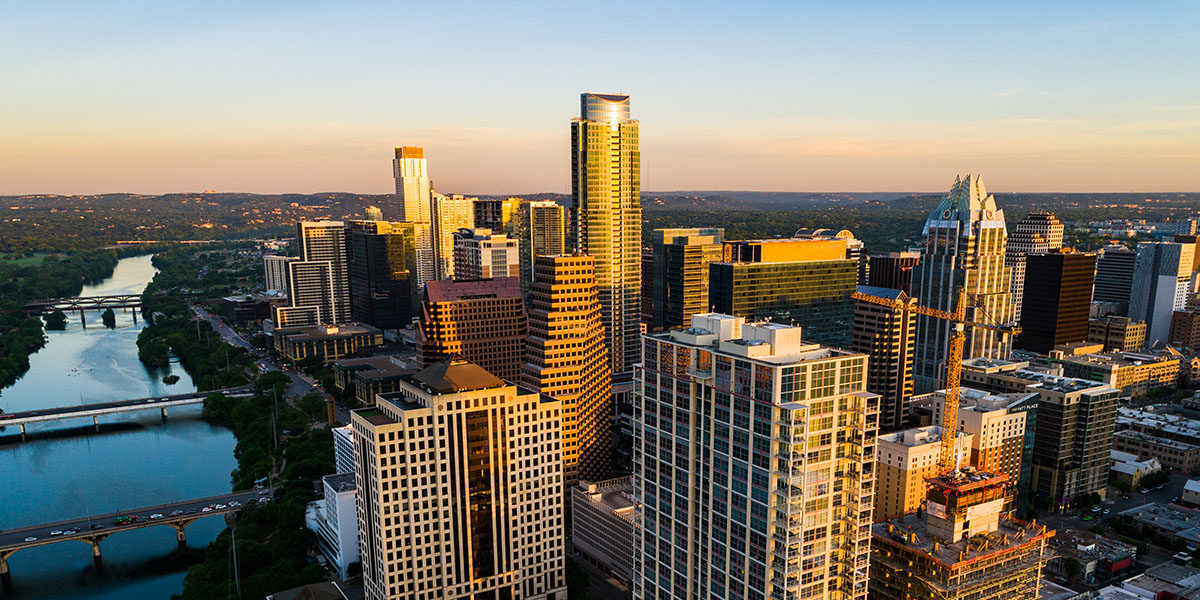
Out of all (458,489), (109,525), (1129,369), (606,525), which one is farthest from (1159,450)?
(109,525)

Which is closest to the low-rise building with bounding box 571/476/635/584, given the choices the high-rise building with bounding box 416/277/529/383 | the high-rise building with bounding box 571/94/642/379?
the high-rise building with bounding box 416/277/529/383

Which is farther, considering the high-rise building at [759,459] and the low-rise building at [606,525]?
the low-rise building at [606,525]

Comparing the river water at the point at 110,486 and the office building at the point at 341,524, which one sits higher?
the office building at the point at 341,524

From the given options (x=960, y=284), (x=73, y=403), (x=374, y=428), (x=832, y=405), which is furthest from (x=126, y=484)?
(x=960, y=284)

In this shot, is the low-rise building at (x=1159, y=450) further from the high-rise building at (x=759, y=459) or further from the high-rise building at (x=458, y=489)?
the high-rise building at (x=458, y=489)

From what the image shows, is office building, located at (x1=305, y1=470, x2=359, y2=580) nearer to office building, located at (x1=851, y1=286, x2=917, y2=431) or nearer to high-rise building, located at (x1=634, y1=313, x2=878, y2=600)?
high-rise building, located at (x1=634, y1=313, x2=878, y2=600)

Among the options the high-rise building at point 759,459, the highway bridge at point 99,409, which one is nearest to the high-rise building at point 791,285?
the high-rise building at point 759,459

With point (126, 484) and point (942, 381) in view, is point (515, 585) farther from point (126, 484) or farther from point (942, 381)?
point (942, 381)

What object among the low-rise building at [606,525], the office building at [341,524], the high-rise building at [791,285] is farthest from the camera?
the high-rise building at [791,285]

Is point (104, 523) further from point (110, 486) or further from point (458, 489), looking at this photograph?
point (458, 489)
